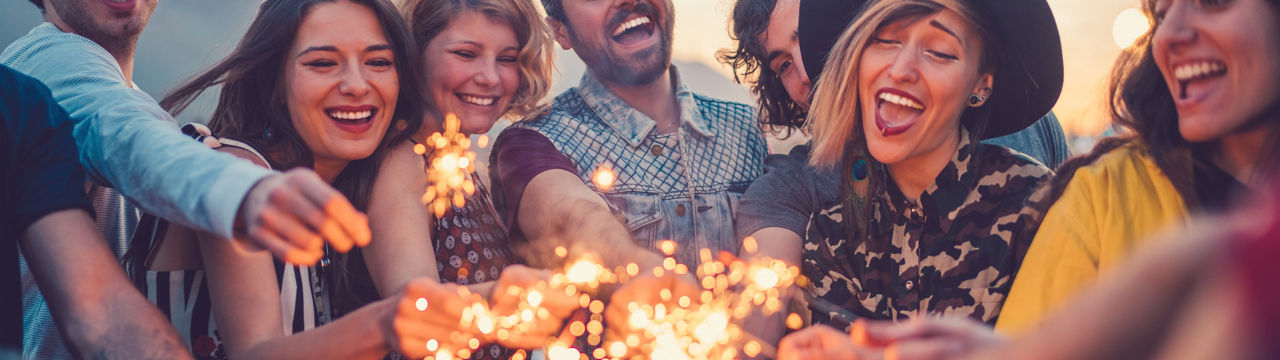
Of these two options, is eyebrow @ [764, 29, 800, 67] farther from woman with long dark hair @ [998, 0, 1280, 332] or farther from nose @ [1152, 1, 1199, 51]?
nose @ [1152, 1, 1199, 51]

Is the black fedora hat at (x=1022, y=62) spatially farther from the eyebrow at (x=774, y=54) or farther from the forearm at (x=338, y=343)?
the forearm at (x=338, y=343)

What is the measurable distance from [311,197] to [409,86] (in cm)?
155

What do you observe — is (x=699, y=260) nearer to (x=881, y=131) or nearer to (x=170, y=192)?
(x=881, y=131)

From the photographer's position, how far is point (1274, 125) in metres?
1.97

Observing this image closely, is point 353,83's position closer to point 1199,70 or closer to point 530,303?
point 530,303

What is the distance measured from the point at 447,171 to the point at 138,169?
1193 mm

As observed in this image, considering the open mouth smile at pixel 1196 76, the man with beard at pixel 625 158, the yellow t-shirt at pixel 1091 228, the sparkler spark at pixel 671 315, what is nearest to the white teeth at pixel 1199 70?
the open mouth smile at pixel 1196 76

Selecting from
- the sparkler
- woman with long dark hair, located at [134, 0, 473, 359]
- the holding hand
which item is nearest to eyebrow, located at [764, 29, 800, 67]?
the sparkler

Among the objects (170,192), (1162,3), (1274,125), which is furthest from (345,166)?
(1274,125)

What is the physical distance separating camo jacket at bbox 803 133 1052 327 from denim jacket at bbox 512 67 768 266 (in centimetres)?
56

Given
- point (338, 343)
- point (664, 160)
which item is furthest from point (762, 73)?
point (338, 343)

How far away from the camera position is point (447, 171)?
3.22 meters

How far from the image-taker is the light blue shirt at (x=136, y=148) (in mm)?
1913

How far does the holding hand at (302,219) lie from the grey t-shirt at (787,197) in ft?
6.05
